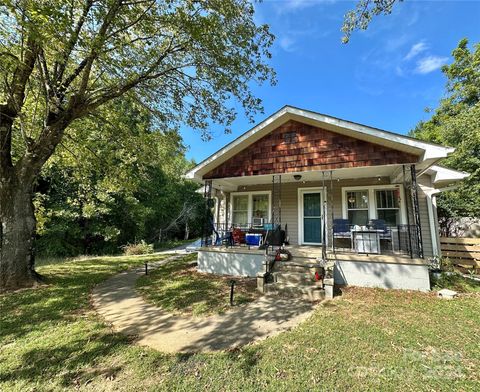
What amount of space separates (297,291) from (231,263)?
8.42ft

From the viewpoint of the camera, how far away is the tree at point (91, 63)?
4.94 metres

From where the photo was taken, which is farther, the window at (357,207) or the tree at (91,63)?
the window at (357,207)

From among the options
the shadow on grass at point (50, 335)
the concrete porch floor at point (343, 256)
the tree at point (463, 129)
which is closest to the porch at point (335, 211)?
the concrete porch floor at point (343, 256)

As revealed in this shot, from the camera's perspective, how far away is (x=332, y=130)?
23.6 ft

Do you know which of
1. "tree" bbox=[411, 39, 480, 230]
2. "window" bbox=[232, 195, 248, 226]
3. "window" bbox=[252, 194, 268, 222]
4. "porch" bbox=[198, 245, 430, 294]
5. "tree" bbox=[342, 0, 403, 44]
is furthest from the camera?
"tree" bbox=[411, 39, 480, 230]

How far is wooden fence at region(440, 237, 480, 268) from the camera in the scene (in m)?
8.41

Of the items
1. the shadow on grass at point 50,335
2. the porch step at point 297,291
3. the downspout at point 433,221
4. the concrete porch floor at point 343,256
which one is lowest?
the shadow on grass at point 50,335

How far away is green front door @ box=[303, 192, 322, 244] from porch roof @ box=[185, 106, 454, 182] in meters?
2.92

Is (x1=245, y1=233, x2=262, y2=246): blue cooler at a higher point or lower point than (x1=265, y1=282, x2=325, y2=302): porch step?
higher

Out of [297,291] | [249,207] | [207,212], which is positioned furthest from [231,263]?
[249,207]

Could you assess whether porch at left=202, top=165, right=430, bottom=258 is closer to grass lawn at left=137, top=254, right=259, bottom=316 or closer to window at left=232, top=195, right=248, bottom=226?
window at left=232, top=195, right=248, bottom=226

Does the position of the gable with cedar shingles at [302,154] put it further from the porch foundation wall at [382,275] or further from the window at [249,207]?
the porch foundation wall at [382,275]

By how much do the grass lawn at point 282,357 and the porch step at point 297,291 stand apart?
70 cm

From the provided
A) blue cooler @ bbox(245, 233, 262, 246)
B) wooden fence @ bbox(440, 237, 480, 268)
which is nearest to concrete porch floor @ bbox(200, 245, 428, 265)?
blue cooler @ bbox(245, 233, 262, 246)
